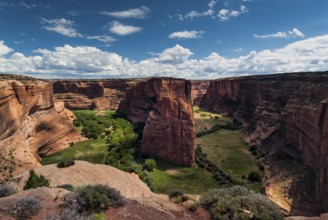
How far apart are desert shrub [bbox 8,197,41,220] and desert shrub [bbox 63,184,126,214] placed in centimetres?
149

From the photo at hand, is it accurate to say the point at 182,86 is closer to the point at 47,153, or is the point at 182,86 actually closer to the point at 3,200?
the point at 47,153

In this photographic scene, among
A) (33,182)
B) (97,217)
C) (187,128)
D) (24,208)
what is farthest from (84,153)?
(97,217)

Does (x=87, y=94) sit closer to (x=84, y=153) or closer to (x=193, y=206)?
(x=84, y=153)

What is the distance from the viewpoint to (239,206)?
14.1 meters

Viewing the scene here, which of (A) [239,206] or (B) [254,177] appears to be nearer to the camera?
(A) [239,206]

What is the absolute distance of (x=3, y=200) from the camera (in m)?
13.6

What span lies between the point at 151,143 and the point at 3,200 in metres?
41.6

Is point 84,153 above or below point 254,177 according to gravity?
above

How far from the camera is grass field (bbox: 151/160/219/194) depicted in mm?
40494

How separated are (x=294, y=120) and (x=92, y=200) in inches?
1826

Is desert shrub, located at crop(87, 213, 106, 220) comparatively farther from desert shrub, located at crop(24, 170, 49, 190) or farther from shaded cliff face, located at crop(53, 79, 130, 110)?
shaded cliff face, located at crop(53, 79, 130, 110)

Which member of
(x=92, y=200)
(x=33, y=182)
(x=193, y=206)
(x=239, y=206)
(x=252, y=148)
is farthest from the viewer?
(x=252, y=148)

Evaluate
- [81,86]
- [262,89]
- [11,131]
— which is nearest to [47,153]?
[11,131]

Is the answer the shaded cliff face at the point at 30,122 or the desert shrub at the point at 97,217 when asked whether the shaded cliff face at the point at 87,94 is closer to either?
the shaded cliff face at the point at 30,122
